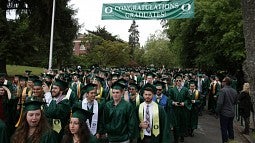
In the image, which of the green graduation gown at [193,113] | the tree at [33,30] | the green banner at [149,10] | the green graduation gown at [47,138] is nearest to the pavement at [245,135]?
the green graduation gown at [193,113]

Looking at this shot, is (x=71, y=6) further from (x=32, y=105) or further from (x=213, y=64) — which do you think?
(x=32, y=105)

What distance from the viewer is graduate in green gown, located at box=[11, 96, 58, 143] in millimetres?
4168

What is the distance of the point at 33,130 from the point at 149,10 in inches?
505

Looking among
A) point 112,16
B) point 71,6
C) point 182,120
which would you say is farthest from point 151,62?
point 182,120

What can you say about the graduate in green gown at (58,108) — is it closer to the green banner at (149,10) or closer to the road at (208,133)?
the road at (208,133)

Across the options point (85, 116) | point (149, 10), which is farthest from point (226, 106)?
point (149, 10)

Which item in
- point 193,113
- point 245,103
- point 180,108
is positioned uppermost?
point 245,103

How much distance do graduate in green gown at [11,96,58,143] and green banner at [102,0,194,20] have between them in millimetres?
12408

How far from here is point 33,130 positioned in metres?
4.26

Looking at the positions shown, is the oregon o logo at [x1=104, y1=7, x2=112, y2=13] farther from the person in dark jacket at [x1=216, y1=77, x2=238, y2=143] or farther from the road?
the person in dark jacket at [x1=216, y1=77, x2=238, y2=143]

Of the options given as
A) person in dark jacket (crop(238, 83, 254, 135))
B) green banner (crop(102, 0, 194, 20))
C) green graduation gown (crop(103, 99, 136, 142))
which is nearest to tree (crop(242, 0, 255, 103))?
green graduation gown (crop(103, 99, 136, 142))

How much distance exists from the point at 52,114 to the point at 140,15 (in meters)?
11.5

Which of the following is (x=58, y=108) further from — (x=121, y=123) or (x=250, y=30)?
(x=250, y=30)

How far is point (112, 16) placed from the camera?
16.9 m
